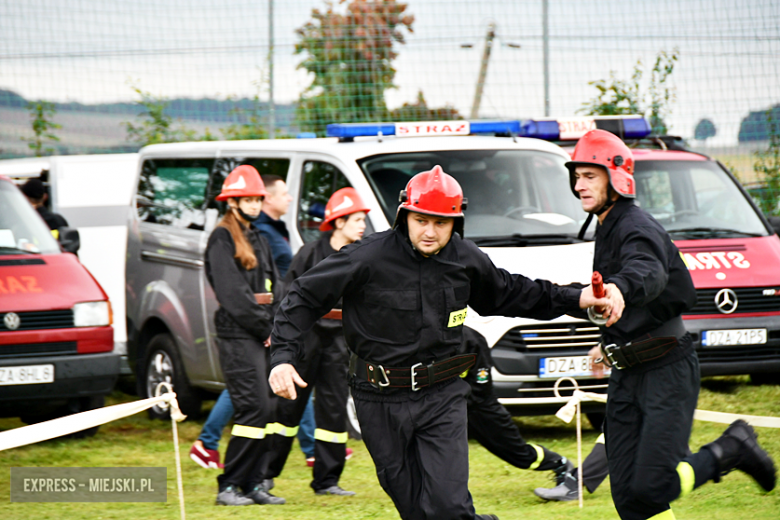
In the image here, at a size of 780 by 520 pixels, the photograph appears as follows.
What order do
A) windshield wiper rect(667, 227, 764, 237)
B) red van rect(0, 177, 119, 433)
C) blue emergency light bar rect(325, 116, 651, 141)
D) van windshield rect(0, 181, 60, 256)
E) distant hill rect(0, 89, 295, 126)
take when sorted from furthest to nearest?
distant hill rect(0, 89, 295, 126) < windshield wiper rect(667, 227, 764, 237) < blue emergency light bar rect(325, 116, 651, 141) < van windshield rect(0, 181, 60, 256) < red van rect(0, 177, 119, 433)

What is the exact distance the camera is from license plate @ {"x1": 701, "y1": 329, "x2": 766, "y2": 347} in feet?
28.2

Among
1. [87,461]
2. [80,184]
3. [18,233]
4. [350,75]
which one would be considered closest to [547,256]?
[87,461]

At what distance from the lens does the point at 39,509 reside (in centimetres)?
629

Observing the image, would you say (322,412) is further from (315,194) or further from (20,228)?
(20,228)

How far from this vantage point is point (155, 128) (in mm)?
13984

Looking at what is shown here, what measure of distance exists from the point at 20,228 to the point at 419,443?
5.21 metres

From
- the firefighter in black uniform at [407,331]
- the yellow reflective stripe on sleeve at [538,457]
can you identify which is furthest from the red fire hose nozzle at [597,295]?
the yellow reflective stripe on sleeve at [538,457]

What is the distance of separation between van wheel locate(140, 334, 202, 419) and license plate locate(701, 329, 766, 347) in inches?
168

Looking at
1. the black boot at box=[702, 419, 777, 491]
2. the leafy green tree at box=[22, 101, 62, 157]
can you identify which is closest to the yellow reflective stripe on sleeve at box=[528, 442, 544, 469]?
the black boot at box=[702, 419, 777, 491]

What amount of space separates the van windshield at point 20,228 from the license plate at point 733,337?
5.31m

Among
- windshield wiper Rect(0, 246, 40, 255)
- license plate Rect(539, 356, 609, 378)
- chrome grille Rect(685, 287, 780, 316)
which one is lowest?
license plate Rect(539, 356, 609, 378)

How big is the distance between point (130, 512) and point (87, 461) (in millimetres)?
1555

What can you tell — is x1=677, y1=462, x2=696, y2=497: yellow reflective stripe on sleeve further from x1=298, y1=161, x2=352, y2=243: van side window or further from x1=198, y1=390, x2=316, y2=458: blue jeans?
x1=298, y1=161, x2=352, y2=243: van side window

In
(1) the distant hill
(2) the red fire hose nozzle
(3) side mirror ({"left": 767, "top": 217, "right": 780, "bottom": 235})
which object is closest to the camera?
(2) the red fire hose nozzle
